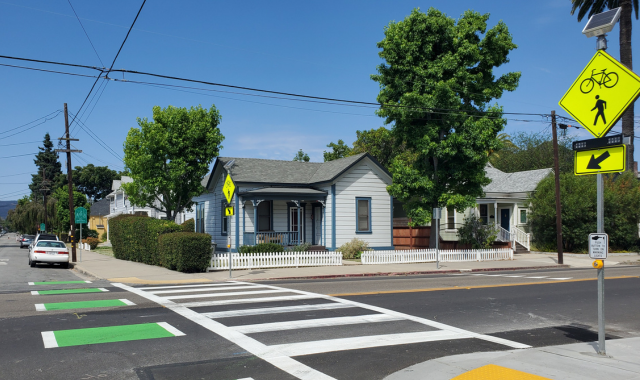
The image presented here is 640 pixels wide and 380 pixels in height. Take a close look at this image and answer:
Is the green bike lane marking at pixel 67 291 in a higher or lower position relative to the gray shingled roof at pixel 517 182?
lower

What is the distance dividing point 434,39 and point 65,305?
19.8 meters

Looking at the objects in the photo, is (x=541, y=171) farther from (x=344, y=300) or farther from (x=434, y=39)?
(x=344, y=300)

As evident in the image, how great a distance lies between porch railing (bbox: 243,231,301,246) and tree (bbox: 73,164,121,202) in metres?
85.2

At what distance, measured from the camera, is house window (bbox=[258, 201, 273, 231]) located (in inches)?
1069

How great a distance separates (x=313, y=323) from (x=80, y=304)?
19.4 feet

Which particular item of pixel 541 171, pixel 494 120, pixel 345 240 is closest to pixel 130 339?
pixel 345 240

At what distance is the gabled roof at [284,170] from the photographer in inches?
1057

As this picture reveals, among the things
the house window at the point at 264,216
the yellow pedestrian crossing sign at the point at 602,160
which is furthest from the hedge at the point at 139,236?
the yellow pedestrian crossing sign at the point at 602,160

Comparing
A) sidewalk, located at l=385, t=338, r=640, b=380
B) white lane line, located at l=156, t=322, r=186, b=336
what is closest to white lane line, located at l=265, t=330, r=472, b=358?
sidewalk, located at l=385, t=338, r=640, b=380

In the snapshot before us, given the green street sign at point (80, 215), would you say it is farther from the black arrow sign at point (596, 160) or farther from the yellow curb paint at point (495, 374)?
the black arrow sign at point (596, 160)

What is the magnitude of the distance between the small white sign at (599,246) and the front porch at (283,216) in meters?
19.3

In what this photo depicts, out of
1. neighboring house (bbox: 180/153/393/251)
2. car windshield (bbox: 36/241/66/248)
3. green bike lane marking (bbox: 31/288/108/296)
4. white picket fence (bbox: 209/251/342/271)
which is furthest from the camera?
neighboring house (bbox: 180/153/393/251)

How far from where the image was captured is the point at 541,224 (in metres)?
32.3

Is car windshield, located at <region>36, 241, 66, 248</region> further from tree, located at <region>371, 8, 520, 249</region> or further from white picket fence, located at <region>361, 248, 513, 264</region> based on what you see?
tree, located at <region>371, 8, 520, 249</region>
